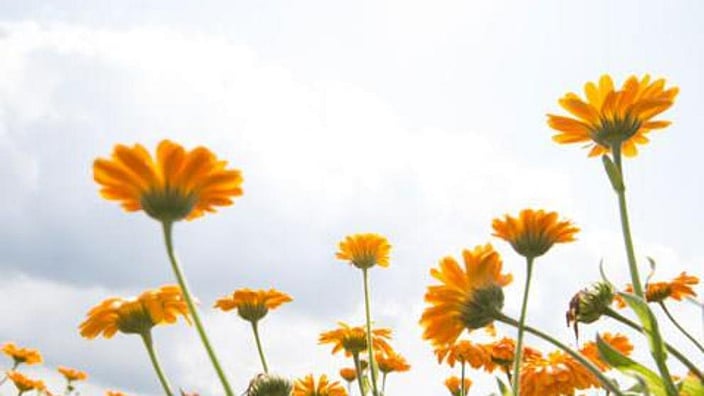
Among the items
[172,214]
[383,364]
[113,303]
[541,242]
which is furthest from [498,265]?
[383,364]

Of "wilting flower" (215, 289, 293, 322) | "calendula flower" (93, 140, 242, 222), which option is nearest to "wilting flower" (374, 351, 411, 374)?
"wilting flower" (215, 289, 293, 322)

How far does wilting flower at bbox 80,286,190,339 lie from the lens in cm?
250

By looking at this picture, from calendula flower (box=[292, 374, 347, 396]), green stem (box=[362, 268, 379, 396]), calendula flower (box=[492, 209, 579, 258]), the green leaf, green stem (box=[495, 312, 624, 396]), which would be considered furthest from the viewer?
calendula flower (box=[292, 374, 347, 396])

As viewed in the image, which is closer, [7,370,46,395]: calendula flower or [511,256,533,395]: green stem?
[511,256,533,395]: green stem

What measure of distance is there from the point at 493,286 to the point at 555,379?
4.60ft

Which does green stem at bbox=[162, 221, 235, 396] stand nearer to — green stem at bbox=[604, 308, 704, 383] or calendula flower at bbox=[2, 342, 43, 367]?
green stem at bbox=[604, 308, 704, 383]

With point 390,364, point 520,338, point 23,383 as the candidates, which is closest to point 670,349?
point 520,338

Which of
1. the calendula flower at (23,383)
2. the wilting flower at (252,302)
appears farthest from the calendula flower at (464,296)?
the calendula flower at (23,383)

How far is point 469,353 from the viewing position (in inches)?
174

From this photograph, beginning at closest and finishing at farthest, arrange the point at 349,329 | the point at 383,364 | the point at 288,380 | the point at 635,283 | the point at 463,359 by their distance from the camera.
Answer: the point at 635,283 < the point at 288,380 < the point at 349,329 < the point at 463,359 < the point at 383,364

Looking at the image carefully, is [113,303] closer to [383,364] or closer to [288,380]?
[288,380]

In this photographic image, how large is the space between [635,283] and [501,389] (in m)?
0.60

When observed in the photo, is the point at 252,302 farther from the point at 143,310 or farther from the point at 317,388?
the point at 143,310

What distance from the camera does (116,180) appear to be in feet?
6.19
